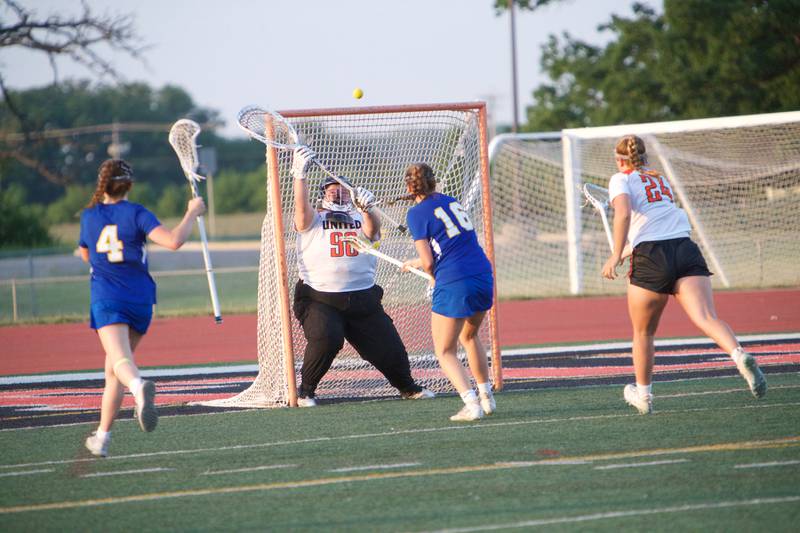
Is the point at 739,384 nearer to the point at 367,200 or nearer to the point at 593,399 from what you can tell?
the point at 593,399

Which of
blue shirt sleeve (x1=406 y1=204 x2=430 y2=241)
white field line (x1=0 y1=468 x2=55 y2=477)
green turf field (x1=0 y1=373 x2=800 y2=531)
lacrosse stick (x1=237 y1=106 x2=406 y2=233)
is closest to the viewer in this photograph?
green turf field (x1=0 y1=373 x2=800 y2=531)

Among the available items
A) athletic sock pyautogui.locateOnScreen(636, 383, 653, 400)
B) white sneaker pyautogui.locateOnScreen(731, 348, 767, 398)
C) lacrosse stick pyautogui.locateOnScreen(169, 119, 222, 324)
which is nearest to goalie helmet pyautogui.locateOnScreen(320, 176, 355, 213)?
lacrosse stick pyautogui.locateOnScreen(169, 119, 222, 324)

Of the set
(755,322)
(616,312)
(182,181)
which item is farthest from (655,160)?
(182,181)

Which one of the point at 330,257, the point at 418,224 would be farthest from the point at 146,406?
the point at 330,257

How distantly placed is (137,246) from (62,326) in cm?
1183

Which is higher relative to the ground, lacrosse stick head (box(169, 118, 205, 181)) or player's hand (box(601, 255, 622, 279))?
lacrosse stick head (box(169, 118, 205, 181))

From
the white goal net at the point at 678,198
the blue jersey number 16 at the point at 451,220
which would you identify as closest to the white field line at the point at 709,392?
the blue jersey number 16 at the point at 451,220

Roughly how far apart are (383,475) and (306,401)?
10.3 feet

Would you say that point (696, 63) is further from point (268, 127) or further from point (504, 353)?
point (268, 127)

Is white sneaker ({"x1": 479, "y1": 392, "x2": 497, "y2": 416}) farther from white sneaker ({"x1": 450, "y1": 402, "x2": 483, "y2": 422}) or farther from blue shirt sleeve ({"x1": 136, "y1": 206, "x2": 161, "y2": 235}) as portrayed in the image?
blue shirt sleeve ({"x1": 136, "y1": 206, "x2": 161, "y2": 235})

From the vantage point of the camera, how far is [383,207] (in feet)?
33.6

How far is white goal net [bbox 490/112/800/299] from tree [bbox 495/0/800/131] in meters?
14.9

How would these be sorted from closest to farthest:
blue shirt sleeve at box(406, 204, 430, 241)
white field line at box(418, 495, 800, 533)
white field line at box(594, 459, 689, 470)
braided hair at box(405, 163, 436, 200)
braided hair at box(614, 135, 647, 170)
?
white field line at box(418, 495, 800, 533) → white field line at box(594, 459, 689, 470) → braided hair at box(614, 135, 647, 170) → blue shirt sleeve at box(406, 204, 430, 241) → braided hair at box(405, 163, 436, 200)

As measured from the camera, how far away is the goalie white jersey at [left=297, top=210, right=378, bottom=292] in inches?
359
